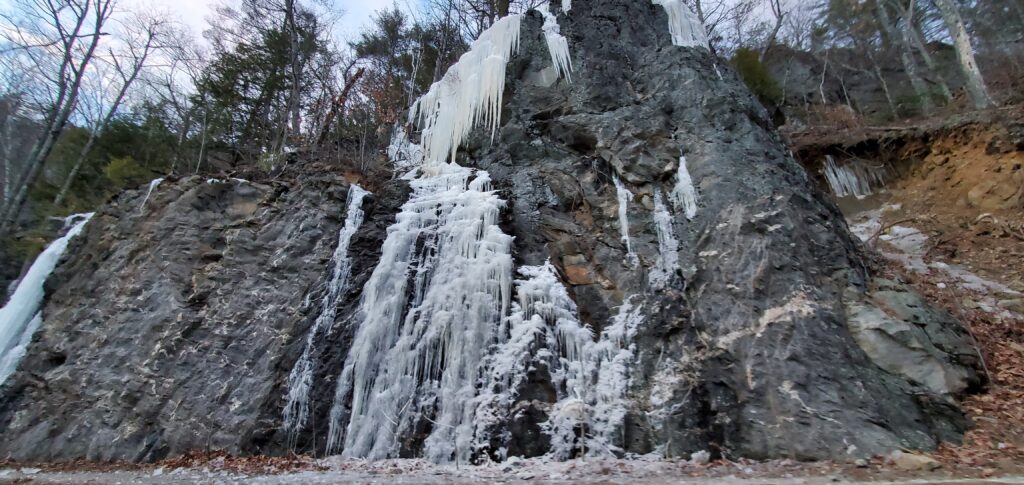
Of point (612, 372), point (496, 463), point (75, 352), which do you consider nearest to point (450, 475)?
point (496, 463)

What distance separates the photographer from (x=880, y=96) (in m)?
17.2

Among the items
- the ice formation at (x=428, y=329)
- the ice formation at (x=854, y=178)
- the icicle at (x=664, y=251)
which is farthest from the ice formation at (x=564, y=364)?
the ice formation at (x=854, y=178)

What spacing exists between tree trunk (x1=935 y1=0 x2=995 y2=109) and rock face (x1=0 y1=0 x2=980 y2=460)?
5.76m

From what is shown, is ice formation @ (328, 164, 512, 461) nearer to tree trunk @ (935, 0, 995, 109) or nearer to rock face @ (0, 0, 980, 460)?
rock face @ (0, 0, 980, 460)

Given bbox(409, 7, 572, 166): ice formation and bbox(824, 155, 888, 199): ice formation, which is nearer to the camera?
bbox(409, 7, 572, 166): ice formation

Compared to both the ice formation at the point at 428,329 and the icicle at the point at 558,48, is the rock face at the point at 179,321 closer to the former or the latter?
the ice formation at the point at 428,329

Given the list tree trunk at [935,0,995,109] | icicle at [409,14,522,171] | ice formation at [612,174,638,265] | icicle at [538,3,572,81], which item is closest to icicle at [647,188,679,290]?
ice formation at [612,174,638,265]

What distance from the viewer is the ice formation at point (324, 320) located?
6281 millimetres

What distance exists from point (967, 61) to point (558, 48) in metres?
9.45

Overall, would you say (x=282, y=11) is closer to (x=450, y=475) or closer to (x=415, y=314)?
(x=415, y=314)

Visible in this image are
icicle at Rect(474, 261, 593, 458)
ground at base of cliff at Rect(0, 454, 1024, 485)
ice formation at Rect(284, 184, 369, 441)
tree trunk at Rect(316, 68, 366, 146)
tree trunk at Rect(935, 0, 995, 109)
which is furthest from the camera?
tree trunk at Rect(316, 68, 366, 146)

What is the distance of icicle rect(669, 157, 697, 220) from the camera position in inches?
303

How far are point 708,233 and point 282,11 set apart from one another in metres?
15.3

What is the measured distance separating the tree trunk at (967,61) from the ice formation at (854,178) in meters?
2.24
